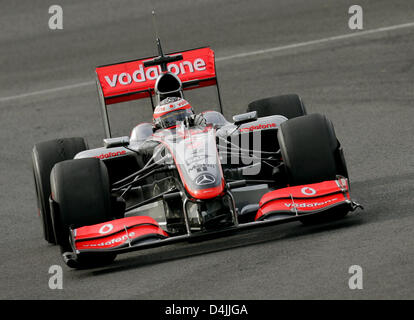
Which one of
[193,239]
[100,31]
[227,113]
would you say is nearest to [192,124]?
[193,239]

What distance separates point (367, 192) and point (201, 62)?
2.88 meters

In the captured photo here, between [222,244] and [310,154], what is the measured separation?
3.86 ft

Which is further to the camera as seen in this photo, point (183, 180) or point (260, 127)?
point (260, 127)

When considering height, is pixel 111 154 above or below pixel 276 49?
below

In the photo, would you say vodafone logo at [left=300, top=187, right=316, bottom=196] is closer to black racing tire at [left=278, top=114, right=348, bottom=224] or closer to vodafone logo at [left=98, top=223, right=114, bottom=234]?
black racing tire at [left=278, top=114, right=348, bottom=224]

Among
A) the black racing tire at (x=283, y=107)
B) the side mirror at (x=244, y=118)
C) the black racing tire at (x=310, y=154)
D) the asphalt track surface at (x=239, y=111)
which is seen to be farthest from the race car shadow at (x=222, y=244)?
the black racing tire at (x=283, y=107)

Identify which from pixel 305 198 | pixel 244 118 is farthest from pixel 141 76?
pixel 305 198

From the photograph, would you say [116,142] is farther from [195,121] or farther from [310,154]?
[310,154]

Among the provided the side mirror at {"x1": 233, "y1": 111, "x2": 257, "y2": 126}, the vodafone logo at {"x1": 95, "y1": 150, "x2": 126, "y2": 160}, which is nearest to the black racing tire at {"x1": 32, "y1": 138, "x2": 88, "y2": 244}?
the vodafone logo at {"x1": 95, "y1": 150, "x2": 126, "y2": 160}

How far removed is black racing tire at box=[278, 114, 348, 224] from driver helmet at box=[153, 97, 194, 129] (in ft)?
4.74

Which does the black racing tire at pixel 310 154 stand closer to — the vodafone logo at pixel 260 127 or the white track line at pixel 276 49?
the vodafone logo at pixel 260 127

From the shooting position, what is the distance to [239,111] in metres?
15.5

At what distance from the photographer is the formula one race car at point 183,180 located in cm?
827

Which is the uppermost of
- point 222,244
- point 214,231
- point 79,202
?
point 79,202
